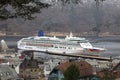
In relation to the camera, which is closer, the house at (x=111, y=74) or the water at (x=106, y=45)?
the house at (x=111, y=74)

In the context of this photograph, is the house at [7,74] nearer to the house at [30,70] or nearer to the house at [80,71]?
the house at [80,71]

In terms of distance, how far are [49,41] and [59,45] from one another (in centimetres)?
113

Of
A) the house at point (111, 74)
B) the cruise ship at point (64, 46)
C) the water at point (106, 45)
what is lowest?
the water at point (106, 45)

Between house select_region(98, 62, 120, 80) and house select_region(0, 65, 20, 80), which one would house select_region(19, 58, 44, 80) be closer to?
house select_region(0, 65, 20, 80)

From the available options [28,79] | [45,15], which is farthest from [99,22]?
[28,79]

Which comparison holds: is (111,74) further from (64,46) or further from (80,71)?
(64,46)

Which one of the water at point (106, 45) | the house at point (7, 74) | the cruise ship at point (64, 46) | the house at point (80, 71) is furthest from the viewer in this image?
the water at point (106, 45)

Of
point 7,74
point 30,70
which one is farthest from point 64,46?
point 7,74

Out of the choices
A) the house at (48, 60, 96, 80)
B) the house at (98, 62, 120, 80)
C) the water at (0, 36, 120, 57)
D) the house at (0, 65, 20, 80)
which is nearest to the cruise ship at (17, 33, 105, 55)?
the water at (0, 36, 120, 57)

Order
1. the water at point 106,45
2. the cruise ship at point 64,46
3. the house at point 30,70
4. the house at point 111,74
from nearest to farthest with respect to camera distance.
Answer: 1. the house at point 111,74
2. the house at point 30,70
3. the cruise ship at point 64,46
4. the water at point 106,45

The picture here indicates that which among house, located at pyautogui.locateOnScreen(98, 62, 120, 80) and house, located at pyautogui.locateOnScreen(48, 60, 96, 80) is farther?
house, located at pyautogui.locateOnScreen(48, 60, 96, 80)

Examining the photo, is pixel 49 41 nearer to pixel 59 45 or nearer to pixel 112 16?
pixel 59 45

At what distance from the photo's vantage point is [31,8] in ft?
8.56

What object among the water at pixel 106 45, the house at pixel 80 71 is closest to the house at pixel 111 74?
the house at pixel 80 71
